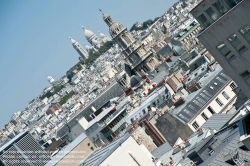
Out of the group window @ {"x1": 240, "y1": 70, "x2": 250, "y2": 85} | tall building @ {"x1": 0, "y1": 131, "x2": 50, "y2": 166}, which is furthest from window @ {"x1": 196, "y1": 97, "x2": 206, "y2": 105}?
window @ {"x1": 240, "y1": 70, "x2": 250, "y2": 85}

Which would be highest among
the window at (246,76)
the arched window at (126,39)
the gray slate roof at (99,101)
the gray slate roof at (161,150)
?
the arched window at (126,39)

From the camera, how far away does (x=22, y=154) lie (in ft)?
206

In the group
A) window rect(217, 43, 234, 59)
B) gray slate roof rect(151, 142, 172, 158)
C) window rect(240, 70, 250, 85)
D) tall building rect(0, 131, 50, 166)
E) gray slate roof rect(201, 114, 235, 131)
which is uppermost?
tall building rect(0, 131, 50, 166)

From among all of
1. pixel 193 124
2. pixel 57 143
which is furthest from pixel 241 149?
pixel 57 143

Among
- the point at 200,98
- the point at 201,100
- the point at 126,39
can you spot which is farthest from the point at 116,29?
the point at 201,100

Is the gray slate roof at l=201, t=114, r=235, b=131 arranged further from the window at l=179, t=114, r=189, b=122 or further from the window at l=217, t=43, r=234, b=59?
the window at l=217, t=43, r=234, b=59

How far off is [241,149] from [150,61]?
96272mm

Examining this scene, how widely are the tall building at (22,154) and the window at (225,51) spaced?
37.7m

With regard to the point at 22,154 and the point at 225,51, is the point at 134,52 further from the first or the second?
the point at 225,51

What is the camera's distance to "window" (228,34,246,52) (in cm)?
2631

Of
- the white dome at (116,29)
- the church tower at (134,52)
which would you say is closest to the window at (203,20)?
the church tower at (134,52)

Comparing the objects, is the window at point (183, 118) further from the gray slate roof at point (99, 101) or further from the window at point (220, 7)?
the gray slate roof at point (99, 101)

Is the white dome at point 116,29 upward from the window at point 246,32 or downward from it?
upward

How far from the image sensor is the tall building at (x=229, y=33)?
25609 mm
